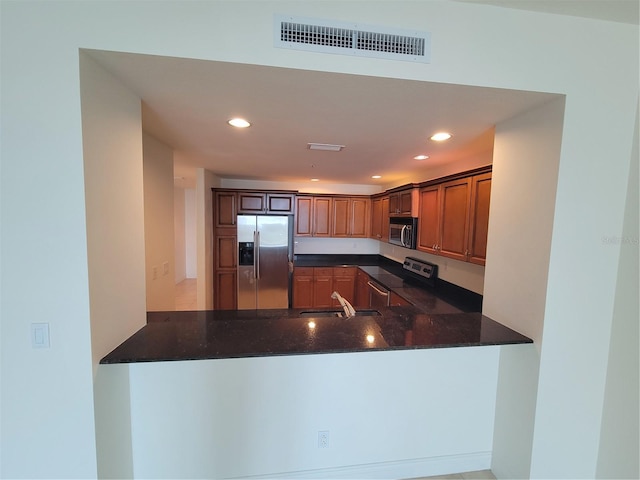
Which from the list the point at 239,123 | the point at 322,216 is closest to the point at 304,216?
the point at 322,216

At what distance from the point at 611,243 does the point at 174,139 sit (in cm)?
293

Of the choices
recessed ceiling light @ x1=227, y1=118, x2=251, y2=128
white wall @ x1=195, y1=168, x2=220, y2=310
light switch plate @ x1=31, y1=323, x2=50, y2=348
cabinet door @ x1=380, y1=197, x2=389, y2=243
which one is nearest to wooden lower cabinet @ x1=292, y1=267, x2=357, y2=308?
cabinet door @ x1=380, y1=197, x2=389, y2=243

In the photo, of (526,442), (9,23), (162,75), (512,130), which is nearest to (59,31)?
(9,23)

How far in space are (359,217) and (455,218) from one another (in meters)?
2.35

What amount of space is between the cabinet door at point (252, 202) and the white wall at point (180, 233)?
3620mm

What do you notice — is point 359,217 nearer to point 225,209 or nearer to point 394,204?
point 394,204

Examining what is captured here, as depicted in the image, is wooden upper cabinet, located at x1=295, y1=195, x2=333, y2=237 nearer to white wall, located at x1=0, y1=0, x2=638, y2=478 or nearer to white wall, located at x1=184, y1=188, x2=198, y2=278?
white wall, located at x1=0, y1=0, x2=638, y2=478

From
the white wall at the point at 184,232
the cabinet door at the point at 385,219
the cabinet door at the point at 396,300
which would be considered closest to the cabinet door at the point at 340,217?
the cabinet door at the point at 385,219

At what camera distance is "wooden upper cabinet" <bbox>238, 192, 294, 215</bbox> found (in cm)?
388

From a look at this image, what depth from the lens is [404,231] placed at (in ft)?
10.4

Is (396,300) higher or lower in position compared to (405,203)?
lower

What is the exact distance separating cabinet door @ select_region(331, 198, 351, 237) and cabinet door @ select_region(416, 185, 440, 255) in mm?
1765

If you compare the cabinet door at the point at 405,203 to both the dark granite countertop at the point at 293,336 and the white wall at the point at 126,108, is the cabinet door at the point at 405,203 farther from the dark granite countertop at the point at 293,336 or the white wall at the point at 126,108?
the white wall at the point at 126,108

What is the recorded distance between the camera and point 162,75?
114 centimetres
